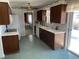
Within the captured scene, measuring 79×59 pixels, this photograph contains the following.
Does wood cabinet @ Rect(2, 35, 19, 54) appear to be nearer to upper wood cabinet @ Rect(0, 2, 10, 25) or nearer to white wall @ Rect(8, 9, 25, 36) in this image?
upper wood cabinet @ Rect(0, 2, 10, 25)

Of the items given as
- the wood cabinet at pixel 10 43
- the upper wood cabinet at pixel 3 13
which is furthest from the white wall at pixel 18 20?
the upper wood cabinet at pixel 3 13

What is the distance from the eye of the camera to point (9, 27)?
216 inches

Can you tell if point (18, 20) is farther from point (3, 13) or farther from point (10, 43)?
point (3, 13)

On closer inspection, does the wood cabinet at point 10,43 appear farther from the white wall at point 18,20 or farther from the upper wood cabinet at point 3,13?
the white wall at point 18,20

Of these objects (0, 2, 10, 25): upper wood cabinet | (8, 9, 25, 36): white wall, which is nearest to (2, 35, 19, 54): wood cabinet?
(0, 2, 10, 25): upper wood cabinet

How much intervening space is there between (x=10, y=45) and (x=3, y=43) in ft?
1.01

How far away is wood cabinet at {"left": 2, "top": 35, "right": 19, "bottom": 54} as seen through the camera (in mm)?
3516

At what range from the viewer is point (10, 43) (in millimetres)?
3605

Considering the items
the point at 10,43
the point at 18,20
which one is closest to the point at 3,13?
the point at 10,43

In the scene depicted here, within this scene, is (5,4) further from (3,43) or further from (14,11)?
(14,11)

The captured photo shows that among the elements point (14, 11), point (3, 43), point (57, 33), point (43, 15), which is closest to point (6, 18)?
point (3, 43)

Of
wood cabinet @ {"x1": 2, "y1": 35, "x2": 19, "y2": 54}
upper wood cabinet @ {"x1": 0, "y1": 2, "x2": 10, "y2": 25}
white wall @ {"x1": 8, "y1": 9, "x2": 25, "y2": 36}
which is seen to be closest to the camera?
upper wood cabinet @ {"x1": 0, "y1": 2, "x2": 10, "y2": 25}

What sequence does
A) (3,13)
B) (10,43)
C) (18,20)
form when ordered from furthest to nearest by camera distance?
(18,20)
(10,43)
(3,13)

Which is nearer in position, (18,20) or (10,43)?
(10,43)
